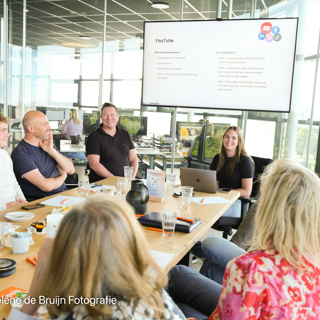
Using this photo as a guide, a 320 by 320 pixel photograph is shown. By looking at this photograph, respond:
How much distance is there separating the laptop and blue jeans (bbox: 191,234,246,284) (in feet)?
3.15

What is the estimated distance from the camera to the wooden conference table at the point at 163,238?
140 cm

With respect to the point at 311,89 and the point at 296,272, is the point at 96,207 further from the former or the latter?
the point at 311,89

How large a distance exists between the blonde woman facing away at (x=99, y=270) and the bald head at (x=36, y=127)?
2411 millimetres

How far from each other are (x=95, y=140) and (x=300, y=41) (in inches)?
118

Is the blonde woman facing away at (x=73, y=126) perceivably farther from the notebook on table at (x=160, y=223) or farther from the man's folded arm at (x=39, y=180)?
the notebook on table at (x=160, y=223)

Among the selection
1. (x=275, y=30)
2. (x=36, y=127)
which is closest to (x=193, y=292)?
(x=36, y=127)

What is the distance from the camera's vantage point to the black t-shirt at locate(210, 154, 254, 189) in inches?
145

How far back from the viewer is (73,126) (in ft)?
20.6

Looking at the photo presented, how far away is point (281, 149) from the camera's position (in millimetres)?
5031

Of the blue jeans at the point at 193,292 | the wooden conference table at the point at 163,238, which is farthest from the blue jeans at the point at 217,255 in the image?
the blue jeans at the point at 193,292

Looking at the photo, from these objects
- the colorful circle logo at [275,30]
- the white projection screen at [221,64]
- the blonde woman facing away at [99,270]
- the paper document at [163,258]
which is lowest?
the paper document at [163,258]

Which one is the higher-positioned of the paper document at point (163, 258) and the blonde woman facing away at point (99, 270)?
the blonde woman facing away at point (99, 270)

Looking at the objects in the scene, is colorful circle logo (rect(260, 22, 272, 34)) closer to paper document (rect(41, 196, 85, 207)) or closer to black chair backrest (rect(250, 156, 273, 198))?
black chair backrest (rect(250, 156, 273, 198))

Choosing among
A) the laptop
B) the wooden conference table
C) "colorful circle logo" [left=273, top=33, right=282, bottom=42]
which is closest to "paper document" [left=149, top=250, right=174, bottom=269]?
the wooden conference table
